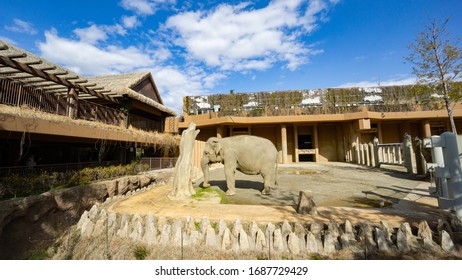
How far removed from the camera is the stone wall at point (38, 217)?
4.55 meters

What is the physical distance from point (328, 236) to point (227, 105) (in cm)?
1795

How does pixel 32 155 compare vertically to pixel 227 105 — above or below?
below

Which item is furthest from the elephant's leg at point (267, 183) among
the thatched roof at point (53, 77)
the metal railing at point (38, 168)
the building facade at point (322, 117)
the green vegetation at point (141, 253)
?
the building facade at point (322, 117)

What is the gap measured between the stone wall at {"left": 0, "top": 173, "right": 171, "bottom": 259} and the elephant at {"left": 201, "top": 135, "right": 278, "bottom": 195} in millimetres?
4314

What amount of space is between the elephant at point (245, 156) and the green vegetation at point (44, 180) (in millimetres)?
5032

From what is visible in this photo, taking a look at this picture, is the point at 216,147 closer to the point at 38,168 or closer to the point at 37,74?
the point at 38,168

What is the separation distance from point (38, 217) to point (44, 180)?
188 cm

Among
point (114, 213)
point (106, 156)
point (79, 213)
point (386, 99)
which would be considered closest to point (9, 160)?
point (106, 156)

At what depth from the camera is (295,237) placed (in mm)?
3316

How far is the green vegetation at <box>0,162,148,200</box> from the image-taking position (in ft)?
18.3

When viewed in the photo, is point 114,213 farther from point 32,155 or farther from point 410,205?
point 32,155

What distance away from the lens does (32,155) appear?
926 centimetres

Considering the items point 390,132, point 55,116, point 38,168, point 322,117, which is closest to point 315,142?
point 322,117

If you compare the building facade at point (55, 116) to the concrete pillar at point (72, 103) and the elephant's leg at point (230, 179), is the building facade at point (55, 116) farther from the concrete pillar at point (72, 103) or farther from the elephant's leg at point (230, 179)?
the elephant's leg at point (230, 179)
